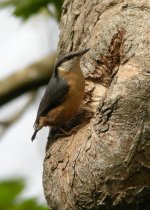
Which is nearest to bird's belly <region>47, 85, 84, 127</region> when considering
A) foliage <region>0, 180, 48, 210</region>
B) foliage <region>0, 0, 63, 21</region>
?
foliage <region>0, 0, 63, 21</region>

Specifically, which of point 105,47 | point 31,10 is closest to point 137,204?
Answer: point 105,47

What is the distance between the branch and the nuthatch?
16.9 inches

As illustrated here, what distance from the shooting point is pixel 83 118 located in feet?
12.5

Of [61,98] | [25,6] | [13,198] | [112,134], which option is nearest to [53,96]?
[61,98]

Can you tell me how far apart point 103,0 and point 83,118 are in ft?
2.13

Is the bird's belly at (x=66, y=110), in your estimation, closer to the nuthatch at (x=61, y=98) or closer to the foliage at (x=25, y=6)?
the nuthatch at (x=61, y=98)

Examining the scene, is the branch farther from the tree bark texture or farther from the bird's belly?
the tree bark texture

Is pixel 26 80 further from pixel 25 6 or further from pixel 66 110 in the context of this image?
pixel 25 6

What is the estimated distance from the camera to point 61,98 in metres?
3.99

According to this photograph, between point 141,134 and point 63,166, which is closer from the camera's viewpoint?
point 141,134

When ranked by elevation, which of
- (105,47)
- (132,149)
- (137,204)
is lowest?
(137,204)

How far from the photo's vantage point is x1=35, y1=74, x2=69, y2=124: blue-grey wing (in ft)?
13.0

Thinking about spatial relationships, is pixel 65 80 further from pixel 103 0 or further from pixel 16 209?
pixel 16 209

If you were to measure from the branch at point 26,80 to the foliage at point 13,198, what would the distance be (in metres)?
1.20
